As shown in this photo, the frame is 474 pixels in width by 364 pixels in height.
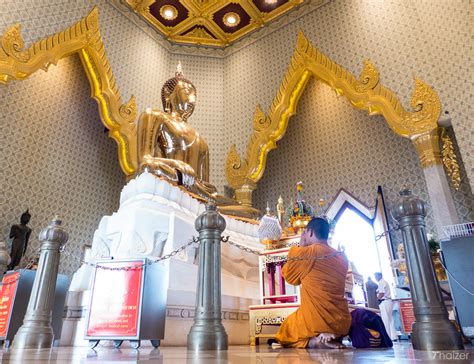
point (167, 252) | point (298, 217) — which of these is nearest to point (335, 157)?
point (298, 217)

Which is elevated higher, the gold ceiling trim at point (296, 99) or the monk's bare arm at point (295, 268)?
the gold ceiling trim at point (296, 99)

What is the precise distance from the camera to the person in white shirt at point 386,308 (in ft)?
12.8

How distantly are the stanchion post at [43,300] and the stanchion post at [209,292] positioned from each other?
917 millimetres

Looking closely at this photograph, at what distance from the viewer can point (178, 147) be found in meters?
5.20

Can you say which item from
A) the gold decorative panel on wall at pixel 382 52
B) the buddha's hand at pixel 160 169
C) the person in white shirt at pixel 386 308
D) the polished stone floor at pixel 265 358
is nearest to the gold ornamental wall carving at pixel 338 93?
the gold decorative panel on wall at pixel 382 52

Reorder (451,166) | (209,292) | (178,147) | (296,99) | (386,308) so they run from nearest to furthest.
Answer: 1. (209,292)
2. (386,308)
3. (451,166)
4. (178,147)
5. (296,99)

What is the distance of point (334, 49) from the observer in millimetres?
5969

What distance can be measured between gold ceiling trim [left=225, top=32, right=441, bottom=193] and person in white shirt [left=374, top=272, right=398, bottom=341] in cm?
192

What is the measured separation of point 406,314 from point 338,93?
3.26 meters

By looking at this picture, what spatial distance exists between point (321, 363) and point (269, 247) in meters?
1.91

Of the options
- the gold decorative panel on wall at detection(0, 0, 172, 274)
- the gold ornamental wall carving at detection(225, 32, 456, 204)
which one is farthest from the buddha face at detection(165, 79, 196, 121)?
the gold ornamental wall carving at detection(225, 32, 456, 204)

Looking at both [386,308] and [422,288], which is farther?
[386,308]

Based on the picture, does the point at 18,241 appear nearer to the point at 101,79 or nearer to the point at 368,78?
the point at 101,79

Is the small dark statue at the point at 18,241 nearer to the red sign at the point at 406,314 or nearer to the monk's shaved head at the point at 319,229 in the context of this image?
the monk's shaved head at the point at 319,229
